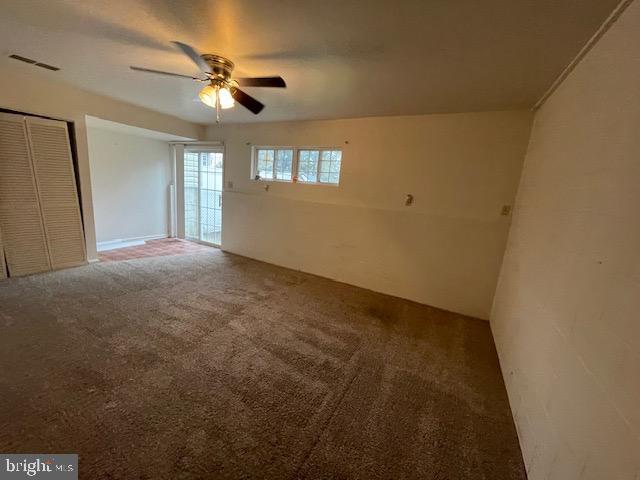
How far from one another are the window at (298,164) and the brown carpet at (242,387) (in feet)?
6.54

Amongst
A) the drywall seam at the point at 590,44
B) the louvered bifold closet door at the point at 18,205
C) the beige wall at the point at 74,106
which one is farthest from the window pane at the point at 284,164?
the drywall seam at the point at 590,44

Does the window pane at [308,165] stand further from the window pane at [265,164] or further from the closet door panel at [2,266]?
the closet door panel at [2,266]

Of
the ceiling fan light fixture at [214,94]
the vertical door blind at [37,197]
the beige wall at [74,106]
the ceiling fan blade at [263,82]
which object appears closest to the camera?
the ceiling fan blade at [263,82]

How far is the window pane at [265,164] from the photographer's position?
4402 millimetres

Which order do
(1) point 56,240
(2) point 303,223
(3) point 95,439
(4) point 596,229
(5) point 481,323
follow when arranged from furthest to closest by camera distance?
(2) point 303,223, (1) point 56,240, (5) point 481,323, (3) point 95,439, (4) point 596,229

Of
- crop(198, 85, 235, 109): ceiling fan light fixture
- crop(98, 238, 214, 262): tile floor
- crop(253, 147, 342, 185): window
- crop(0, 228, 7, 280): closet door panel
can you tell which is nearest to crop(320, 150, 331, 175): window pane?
crop(253, 147, 342, 185): window

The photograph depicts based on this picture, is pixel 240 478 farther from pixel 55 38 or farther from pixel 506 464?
pixel 55 38

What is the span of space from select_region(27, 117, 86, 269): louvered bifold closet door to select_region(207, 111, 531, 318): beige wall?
240 cm

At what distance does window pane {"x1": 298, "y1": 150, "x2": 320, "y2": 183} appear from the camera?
3.96 m

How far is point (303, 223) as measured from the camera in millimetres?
4066

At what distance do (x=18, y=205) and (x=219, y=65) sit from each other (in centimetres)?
305

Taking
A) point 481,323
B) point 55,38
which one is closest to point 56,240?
point 55,38

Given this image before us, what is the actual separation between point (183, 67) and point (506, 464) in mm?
3650

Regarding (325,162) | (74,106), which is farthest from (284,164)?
(74,106)
